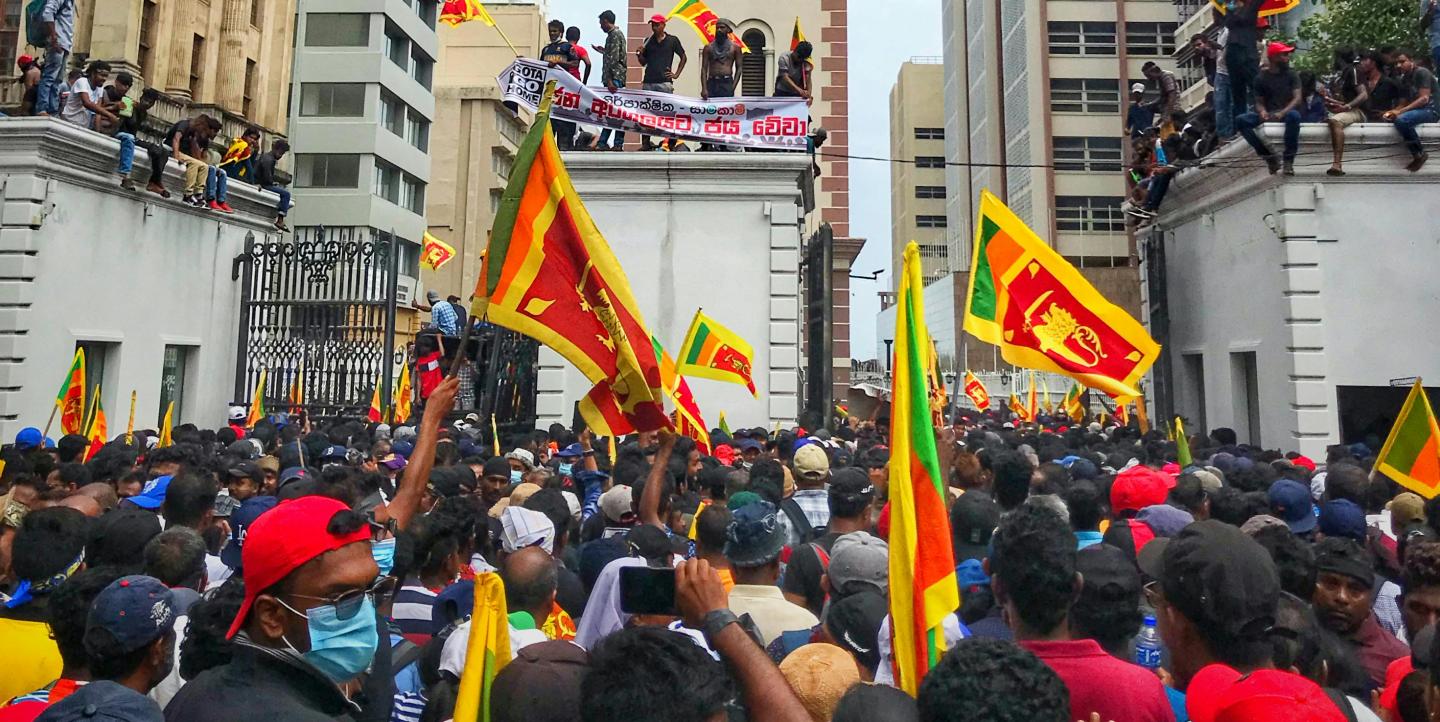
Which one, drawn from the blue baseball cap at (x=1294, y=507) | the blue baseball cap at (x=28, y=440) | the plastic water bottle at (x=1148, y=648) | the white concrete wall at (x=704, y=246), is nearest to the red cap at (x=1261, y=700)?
the plastic water bottle at (x=1148, y=648)

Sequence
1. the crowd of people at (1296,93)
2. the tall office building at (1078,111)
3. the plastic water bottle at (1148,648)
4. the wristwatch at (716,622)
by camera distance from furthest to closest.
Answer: the tall office building at (1078,111), the crowd of people at (1296,93), the plastic water bottle at (1148,648), the wristwatch at (716,622)

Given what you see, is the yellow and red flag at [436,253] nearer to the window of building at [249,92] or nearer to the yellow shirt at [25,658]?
the window of building at [249,92]

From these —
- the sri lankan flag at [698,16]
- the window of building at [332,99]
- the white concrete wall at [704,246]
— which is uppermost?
the window of building at [332,99]

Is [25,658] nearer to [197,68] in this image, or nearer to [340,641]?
[340,641]

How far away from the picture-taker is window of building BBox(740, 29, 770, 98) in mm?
22781

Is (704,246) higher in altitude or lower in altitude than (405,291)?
lower

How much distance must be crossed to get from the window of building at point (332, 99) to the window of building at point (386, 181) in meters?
2.15

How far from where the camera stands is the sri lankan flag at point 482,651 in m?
2.27

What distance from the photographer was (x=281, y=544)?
246 cm

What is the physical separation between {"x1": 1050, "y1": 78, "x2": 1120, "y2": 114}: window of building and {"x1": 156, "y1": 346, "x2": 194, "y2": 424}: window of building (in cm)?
4610

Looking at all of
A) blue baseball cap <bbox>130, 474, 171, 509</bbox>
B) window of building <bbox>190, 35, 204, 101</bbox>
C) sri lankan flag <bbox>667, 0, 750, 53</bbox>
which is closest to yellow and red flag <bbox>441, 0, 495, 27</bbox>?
sri lankan flag <bbox>667, 0, 750, 53</bbox>

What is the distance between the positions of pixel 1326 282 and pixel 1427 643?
11945 millimetres

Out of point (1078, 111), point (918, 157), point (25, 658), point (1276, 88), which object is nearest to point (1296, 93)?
point (1276, 88)

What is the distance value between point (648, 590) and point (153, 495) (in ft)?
16.0
